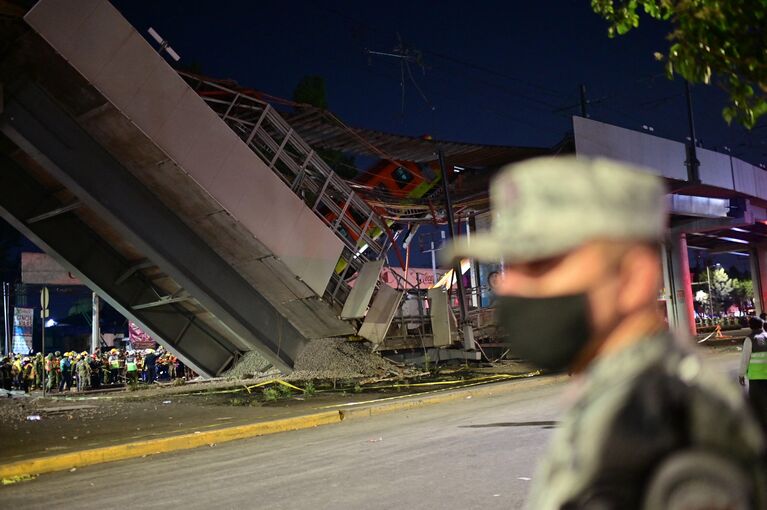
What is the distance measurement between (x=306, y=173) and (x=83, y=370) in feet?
44.3

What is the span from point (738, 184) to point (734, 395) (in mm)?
38085

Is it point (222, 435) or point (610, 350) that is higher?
point (610, 350)

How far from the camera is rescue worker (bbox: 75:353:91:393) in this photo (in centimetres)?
2520

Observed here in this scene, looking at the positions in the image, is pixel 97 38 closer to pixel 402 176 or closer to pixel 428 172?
pixel 402 176

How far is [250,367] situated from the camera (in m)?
20.9

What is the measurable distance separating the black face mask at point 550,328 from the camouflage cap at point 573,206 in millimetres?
85

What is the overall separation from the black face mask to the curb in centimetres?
604

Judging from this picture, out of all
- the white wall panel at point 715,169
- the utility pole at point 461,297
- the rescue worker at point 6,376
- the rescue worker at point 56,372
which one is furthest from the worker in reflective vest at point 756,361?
the white wall panel at point 715,169

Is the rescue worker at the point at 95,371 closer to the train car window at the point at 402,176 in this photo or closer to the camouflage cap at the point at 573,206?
the train car window at the point at 402,176

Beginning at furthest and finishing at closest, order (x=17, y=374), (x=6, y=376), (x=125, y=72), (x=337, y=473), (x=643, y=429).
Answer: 1. (x=6, y=376)
2. (x=17, y=374)
3. (x=125, y=72)
4. (x=337, y=473)
5. (x=643, y=429)

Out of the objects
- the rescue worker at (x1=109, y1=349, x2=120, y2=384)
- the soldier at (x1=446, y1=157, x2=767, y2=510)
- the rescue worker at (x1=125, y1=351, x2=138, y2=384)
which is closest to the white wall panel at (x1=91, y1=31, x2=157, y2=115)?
the soldier at (x1=446, y1=157, x2=767, y2=510)

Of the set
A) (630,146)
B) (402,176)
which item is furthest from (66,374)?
(630,146)

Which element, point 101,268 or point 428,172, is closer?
point 101,268

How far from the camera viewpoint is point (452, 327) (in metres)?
22.2
